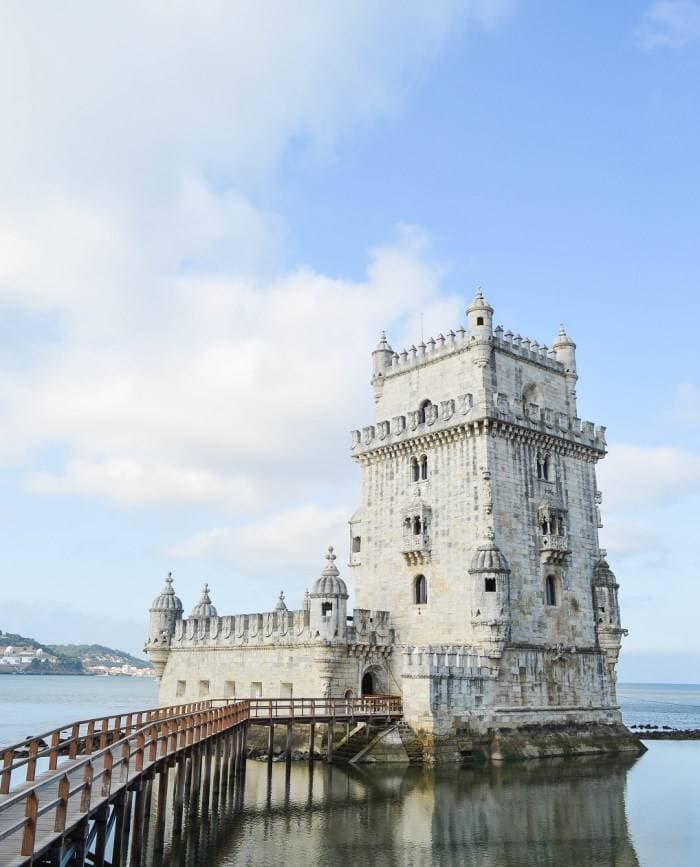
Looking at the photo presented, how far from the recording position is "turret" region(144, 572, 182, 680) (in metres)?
49.6

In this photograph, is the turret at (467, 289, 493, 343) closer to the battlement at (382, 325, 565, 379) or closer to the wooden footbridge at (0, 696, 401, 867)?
the battlement at (382, 325, 565, 379)

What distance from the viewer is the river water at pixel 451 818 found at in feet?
69.2

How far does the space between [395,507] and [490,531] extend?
6613mm

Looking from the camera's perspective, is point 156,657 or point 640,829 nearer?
point 640,829

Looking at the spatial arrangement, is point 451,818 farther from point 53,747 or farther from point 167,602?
point 167,602

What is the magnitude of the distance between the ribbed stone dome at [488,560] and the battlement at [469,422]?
6.18 meters

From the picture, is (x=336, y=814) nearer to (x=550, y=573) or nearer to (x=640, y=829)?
(x=640, y=829)

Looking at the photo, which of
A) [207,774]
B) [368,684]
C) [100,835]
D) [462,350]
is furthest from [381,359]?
[100,835]

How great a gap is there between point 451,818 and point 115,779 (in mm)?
11291

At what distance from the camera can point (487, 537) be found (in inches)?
1554

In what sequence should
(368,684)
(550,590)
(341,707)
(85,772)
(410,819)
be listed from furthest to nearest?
(550,590) → (368,684) → (341,707) → (410,819) → (85,772)

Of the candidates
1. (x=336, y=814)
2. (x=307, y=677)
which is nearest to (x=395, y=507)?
(x=307, y=677)

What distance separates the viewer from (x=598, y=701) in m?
43.2

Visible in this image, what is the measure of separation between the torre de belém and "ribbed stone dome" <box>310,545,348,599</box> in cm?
7
